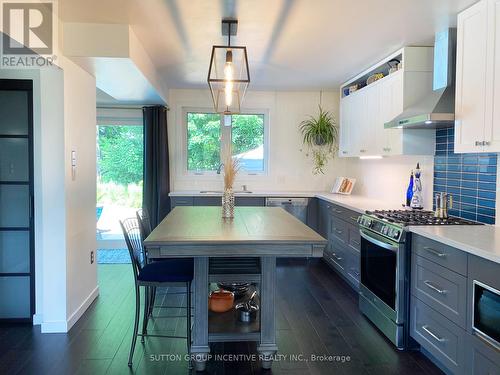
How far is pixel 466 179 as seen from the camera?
130 inches

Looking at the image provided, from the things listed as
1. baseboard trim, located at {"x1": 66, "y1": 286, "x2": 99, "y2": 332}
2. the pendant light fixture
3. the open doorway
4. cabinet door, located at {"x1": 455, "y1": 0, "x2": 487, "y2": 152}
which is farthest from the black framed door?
cabinet door, located at {"x1": 455, "y1": 0, "x2": 487, "y2": 152}

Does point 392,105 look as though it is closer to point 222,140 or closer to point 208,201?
point 208,201

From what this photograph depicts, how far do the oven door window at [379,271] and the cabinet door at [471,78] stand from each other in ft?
3.18

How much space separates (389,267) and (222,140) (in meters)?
3.68

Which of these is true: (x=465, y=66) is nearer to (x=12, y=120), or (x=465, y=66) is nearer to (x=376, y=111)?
(x=376, y=111)

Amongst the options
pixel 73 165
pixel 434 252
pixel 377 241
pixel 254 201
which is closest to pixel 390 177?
pixel 377 241

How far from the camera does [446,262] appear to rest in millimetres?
2465

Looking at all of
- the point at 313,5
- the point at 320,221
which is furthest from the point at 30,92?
the point at 320,221

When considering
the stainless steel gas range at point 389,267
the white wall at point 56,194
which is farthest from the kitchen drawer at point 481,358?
the white wall at point 56,194

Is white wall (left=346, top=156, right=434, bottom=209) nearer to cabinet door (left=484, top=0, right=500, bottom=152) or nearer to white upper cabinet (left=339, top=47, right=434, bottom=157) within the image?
white upper cabinet (left=339, top=47, right=434, bottom=157)

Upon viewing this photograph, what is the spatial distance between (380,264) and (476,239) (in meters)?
0.97

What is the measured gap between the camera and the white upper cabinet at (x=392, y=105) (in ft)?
12.1

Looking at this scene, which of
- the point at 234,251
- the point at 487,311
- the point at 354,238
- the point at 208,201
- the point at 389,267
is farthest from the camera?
the point at 208,201

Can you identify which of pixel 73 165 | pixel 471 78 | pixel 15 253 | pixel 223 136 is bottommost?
pixel 15 253
